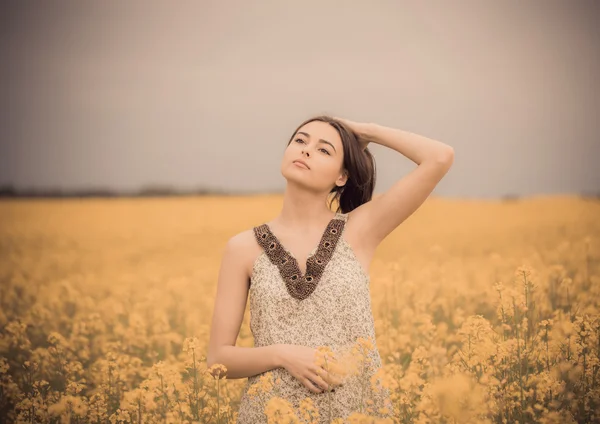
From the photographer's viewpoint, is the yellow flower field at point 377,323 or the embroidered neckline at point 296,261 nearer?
the embroidered neckline at point 296,261

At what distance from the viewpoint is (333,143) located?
3.21 meters

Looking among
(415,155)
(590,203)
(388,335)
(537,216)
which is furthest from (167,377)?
(590,203)

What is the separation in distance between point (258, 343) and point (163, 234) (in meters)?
10.7

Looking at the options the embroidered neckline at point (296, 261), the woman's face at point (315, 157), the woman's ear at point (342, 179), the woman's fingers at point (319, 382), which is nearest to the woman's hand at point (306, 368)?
the woman's fingers at point (319, 382)

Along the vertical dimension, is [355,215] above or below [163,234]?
above

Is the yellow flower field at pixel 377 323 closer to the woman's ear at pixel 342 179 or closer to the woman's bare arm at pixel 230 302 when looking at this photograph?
the woman's bare arm at pixel 230 302

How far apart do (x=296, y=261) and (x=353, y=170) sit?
21.5 inches

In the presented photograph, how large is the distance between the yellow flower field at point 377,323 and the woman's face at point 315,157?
86 cm

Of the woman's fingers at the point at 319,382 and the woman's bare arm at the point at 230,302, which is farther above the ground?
the woman's bare arm at the point at 230,302

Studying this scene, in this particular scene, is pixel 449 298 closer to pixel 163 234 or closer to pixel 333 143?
pixel 333 143

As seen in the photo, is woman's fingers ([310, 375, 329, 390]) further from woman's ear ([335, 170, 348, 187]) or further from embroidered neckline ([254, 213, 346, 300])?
woman's ear ([335, 170, 348, 187])

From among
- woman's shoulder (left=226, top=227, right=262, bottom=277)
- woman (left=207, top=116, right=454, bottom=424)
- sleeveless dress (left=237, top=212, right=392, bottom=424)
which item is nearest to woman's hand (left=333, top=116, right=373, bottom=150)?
woman (left=207, top=116, right=454, bottom=424)

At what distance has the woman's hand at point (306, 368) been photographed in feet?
9.34

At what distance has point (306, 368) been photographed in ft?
9.40
